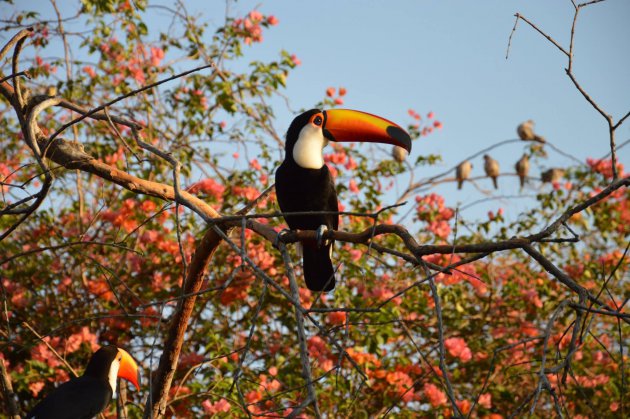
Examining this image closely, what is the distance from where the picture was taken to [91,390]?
12.6ft

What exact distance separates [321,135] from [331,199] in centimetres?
38

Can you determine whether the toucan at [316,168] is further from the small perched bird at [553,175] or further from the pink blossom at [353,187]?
the small perched bird at [553,175]

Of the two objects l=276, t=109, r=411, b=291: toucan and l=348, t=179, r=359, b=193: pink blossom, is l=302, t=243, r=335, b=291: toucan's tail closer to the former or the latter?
l=276, t=109, r=411, b=291: toucan

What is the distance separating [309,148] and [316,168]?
0.40 feet

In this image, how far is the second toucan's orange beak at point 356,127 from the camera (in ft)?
13.6

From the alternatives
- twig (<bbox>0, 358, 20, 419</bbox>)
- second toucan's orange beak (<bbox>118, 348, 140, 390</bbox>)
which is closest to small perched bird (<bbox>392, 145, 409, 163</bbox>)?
second toucan's orange beak (<bbox>118, 348, 140, 390</bbox>)

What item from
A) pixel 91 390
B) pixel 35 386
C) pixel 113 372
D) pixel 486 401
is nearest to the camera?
pixel 91 390

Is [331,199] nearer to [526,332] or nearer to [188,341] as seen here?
[188,341]

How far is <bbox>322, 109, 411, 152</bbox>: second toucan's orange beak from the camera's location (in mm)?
4137

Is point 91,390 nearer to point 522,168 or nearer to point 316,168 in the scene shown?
point 316,168

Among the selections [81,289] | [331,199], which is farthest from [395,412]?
[81,289]

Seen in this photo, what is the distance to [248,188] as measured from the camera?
5102 mm

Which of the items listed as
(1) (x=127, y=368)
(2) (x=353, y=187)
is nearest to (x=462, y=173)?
(2) (x=353, y=187)

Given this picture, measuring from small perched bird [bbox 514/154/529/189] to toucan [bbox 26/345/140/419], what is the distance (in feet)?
12.9
